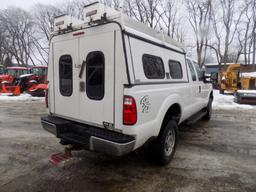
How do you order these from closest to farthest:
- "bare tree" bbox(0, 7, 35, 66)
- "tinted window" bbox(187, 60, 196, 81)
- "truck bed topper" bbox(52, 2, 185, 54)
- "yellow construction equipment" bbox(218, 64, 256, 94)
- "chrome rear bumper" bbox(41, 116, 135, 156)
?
"chrome rear bumper" bbox(41, 116, 135, 156) < "truck bed topper" bbox(52, 2, 185, 54) < "tinted window" bbox(187, 60, 196, 81) < "yellow construction equipment" bbox(218, 64, 256, 94) < "bare tree" bbox(0, 7, 35, 66)

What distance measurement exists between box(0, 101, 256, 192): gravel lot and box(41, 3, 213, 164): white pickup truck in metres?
0.45

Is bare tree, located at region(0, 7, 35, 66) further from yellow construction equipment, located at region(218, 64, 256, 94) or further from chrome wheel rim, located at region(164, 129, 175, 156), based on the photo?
chrome wheel rim, located at region(164, 129, 175, 156)

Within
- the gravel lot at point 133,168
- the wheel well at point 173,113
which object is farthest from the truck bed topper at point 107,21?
the gravel lot at point 133,168

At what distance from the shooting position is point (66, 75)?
3.28 m

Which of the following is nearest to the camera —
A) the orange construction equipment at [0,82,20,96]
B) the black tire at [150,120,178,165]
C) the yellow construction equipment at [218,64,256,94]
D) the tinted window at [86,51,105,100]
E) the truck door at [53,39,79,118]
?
the tinted window at [86,51,105,100]

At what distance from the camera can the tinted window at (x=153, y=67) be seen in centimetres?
284

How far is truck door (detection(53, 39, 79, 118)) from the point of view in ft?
10.2

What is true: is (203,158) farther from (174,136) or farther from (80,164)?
(80,164)

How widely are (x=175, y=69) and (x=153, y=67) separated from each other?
1010 millimetres

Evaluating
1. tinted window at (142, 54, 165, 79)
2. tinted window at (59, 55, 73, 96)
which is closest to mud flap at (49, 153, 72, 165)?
tinted window at (59, 55, 73, 96)

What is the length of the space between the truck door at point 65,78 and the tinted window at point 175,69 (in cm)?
182

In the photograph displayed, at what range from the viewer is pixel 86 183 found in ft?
9.29

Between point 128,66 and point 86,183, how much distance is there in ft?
6.14

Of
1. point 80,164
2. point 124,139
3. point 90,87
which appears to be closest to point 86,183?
point 80,164
